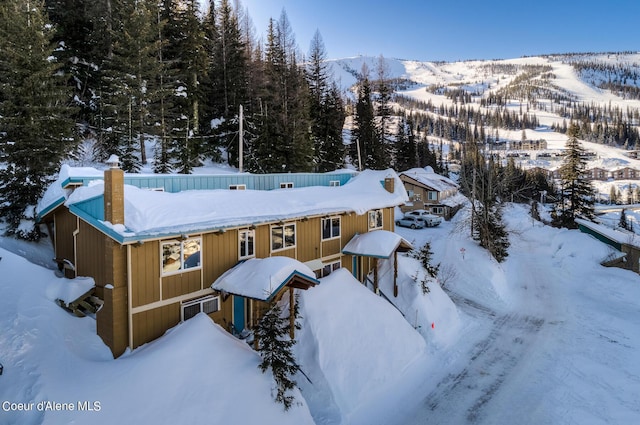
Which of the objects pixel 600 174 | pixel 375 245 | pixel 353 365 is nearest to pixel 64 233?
pixel 353 365

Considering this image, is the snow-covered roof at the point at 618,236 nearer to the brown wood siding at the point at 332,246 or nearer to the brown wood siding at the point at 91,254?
the brown wood siding at the point at 332,246

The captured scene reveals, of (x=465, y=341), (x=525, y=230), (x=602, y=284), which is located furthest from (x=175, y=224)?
(x=525, y=230)

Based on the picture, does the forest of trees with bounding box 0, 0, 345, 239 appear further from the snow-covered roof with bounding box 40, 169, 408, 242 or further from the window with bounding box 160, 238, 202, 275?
the window with bounding box 160, 238, 202, 275

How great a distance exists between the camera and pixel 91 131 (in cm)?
2678

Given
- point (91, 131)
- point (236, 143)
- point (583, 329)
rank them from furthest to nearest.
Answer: point (236, 143)
point (91, 131)
point (583, 329)

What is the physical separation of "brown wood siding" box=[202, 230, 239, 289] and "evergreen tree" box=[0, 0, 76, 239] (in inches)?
357

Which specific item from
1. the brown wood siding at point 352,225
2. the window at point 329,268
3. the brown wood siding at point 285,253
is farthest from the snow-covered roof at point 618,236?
the brown wood siding at point 285,253

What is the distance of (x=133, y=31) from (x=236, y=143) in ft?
39.8

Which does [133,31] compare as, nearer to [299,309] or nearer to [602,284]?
[299,309]

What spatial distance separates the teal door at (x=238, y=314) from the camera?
12539 millimetres

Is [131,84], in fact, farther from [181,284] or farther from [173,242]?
[181,284]

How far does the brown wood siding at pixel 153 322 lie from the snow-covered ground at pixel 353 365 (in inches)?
25.3

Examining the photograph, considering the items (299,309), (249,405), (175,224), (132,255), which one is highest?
(175,224)

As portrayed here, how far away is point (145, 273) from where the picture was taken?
997 cm
